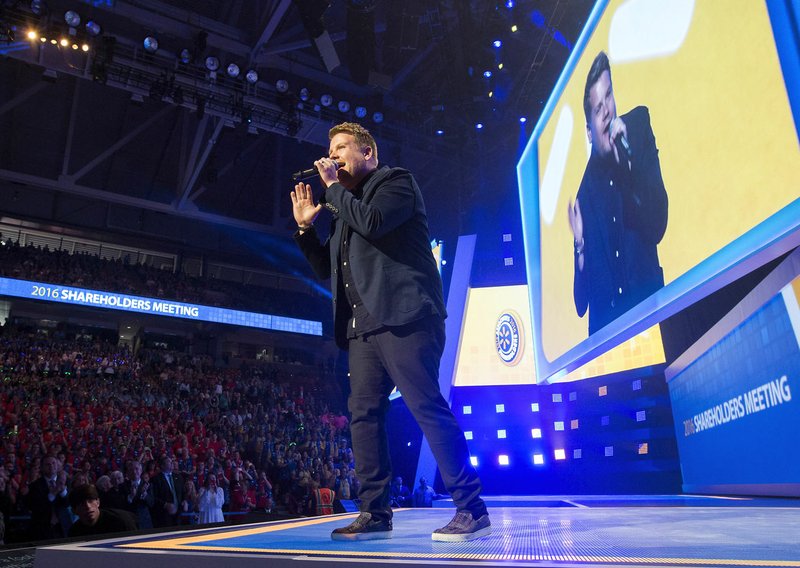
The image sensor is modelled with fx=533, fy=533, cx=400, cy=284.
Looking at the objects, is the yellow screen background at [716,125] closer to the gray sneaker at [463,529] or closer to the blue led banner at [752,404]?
the blue led banner at [752,404]

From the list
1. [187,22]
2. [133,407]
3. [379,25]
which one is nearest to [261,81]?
[187,22]

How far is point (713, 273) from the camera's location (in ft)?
7.34

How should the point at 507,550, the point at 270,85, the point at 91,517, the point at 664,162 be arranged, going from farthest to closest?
the point at 270,85, the point at 91,517, the point at 664,162, the point at 507,550

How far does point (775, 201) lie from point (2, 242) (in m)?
22.4

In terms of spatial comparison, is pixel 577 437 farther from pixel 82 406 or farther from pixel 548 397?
pixel 82 406

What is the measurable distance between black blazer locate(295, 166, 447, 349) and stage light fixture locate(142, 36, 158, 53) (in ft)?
31.6

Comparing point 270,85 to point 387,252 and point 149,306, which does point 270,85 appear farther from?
point 387,252

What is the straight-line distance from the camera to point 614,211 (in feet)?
10.7

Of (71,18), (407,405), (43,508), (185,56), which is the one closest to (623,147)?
(407,405)

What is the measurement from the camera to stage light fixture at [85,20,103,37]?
9.32m

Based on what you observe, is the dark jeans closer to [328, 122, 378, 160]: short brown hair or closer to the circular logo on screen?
[328, 122, 378, 160]: short brown hair

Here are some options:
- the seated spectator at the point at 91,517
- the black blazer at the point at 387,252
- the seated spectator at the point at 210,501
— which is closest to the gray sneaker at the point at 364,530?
the black blazer at the point at 387,252

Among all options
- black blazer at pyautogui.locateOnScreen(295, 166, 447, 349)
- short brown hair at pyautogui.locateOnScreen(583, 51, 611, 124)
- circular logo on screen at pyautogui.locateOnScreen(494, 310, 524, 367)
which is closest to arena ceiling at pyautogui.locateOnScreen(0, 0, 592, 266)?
circular logo on screen at pyautogui.locateOnScreen(494, 310, 524, 367)

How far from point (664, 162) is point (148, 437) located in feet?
31.5
